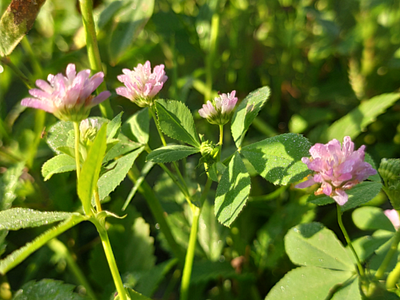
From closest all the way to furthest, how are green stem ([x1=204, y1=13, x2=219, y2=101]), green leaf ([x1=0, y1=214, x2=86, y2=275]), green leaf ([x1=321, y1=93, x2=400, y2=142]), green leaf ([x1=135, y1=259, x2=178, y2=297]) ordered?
1. green leaf ([x1=0, y1=214, x2=86, y2=275])
2. green leaf ([x1=135, y1=259, x2=178, y2=297])
3. green leaf ([x1=321, y1=93, x2=400, y2=142])
4. green stem ([x1=204, y1=13, x2=219, y2=101])

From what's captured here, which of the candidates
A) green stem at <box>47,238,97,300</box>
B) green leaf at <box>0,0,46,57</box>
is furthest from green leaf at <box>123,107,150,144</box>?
green stem at <box>47,238,97,300</box>

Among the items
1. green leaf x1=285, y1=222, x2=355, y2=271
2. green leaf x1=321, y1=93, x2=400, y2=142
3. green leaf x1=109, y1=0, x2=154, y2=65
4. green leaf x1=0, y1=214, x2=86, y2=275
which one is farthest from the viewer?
green leaf x1=321, y1=93, x2=400, y2=142

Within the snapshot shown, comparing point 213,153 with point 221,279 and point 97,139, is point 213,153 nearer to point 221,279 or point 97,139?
point 97,139

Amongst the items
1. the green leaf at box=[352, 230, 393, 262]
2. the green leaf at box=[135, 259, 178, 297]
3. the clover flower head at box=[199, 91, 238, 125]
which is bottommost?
the green leaf at box=[352, 230, 393, 262]

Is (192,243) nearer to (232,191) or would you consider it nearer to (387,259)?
(232,191)

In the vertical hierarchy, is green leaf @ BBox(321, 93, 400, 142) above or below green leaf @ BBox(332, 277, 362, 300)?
below

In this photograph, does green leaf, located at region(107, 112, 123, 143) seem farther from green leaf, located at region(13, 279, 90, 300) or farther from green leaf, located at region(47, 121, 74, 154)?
green leaf, located at region(13, 279, 90, 300)

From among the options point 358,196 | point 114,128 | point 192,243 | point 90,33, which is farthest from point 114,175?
point 358,196

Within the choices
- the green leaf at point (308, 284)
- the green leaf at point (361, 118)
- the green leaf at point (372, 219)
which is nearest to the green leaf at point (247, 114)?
the green leaf at point (308, 284)
